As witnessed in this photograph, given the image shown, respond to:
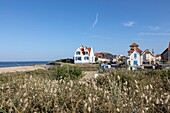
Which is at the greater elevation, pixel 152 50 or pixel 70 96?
pixel 152 50

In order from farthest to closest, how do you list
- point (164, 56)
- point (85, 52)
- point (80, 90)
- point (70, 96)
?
point (164, 56)
point (85, 52)
point (80, 90)
point (70, 96)

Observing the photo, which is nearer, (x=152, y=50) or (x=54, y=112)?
(x=54, y=112)

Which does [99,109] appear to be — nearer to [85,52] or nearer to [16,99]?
[16,99]

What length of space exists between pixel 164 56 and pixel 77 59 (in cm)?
2919

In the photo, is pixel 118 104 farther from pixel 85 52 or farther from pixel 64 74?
pixel 85 52

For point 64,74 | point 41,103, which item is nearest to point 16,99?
point 41,103

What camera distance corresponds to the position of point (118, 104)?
2.52 metres

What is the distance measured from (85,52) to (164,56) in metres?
26.9

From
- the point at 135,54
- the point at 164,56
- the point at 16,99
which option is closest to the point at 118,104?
the point at 16,99

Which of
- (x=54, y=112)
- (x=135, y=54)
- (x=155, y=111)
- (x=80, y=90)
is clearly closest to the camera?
(x=54, y=112)

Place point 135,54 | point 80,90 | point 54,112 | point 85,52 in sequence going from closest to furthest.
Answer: point 54,112 < point 80,90 < point 135,54 < point 85,52

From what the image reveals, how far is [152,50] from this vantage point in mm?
59719

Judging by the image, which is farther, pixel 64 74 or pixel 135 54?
pixel 135 54

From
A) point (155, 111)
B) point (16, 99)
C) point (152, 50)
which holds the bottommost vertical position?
point (155, 111)
